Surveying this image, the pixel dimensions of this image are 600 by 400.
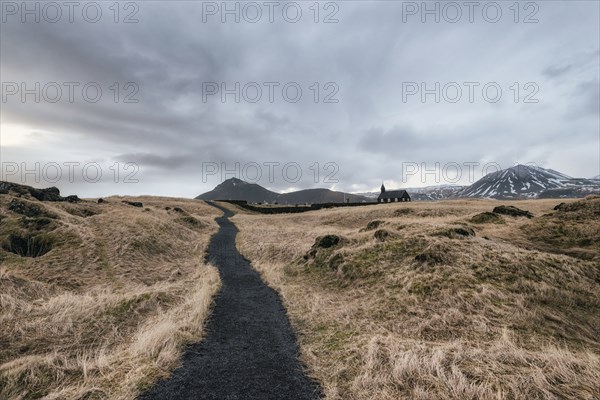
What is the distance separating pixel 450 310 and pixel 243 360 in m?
7.38

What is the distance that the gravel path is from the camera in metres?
6.69

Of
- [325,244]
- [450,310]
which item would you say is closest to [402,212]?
[325,244]

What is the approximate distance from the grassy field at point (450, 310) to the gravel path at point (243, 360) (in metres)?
0.61

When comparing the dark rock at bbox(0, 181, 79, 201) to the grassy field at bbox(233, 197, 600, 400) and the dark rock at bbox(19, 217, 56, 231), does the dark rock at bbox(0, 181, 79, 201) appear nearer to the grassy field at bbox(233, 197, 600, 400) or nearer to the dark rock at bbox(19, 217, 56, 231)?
the dark rock at bbox(19, 217, 56, 231)

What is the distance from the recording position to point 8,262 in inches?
647

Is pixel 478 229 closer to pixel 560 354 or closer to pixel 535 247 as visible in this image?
pixel 535 247

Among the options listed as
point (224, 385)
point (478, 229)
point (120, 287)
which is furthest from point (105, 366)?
point (478, 229)

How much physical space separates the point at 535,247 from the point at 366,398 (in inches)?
693

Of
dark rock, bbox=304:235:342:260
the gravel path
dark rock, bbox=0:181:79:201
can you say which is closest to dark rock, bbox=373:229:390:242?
dark rock, bbox=304:235:342:260

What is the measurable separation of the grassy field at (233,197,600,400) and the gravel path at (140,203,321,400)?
61 cm

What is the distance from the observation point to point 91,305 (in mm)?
11555

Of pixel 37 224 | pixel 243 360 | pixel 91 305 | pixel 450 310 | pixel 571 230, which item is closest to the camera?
pixel 243 360

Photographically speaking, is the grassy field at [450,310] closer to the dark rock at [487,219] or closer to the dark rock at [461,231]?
the dark rock at [461,231]

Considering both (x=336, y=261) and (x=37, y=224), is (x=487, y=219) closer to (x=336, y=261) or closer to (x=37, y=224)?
(x=336, y=261)
